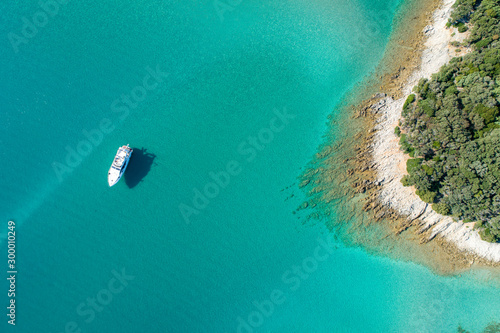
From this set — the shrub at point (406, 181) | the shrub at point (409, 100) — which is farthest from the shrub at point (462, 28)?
the shrub at point (406, 181)

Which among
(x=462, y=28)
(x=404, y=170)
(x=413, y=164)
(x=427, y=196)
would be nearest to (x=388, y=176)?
(x=404, y=170)

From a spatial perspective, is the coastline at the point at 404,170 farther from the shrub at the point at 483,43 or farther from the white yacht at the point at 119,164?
the white yacht at the point at 119,164

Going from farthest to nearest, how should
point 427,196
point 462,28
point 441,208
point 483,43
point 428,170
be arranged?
point 462,28
point 441,208
point 483,43
point 427,196
point 428,170

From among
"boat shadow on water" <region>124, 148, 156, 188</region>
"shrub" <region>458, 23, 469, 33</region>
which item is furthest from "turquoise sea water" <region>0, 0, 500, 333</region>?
"shrub" <region>458, 23, 469, 33</region>

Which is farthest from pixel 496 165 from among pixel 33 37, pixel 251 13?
pixel 33 37

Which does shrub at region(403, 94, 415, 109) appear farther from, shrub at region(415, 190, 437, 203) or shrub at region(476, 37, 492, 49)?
shrub at region(415, 190, 437, 203)

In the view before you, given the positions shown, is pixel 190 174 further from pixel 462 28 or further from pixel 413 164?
pixel 462 28
